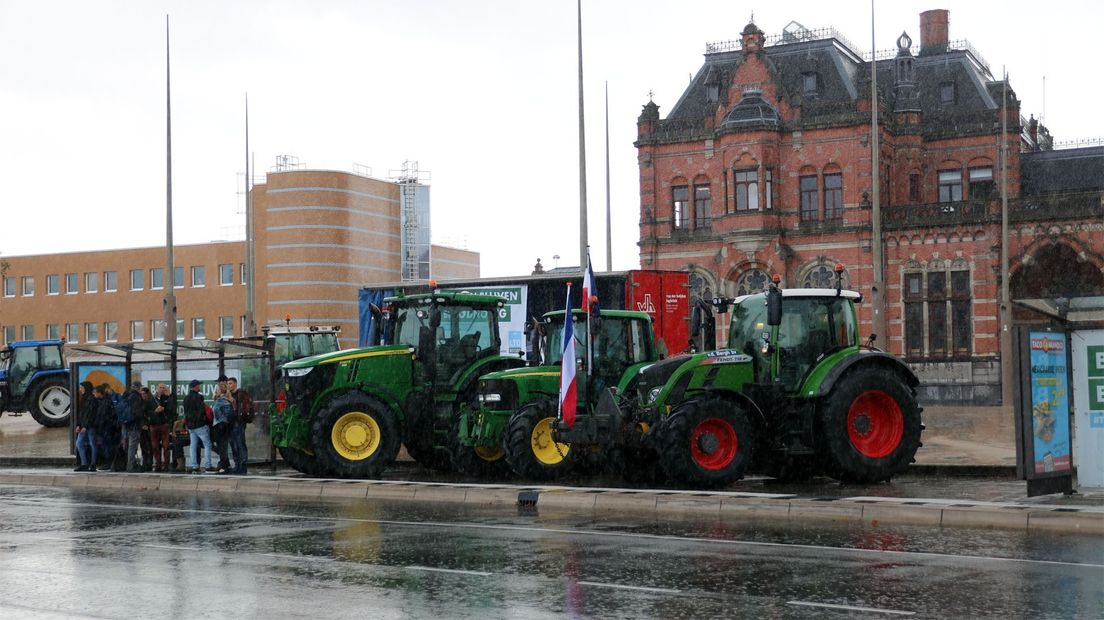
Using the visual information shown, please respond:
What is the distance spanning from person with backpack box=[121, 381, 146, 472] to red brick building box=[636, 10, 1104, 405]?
3465cm

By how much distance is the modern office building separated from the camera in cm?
7938

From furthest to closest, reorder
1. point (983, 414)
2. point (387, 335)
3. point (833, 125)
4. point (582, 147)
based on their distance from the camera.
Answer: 1. point (833, 125)
2. point (983, 414)
3. point (582, 147)
4. point (387, 335)

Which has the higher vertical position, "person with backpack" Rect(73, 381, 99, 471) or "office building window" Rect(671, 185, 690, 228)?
"office building window" Rect(671, 185, 690, 228)

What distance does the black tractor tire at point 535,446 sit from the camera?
19.5 metres

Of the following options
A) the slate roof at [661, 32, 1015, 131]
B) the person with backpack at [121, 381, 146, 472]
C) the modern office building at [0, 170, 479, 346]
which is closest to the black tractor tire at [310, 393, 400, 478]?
the person with backpack at [121, 381, 146, 472]

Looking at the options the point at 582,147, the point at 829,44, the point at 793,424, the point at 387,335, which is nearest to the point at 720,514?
the point at 793,424

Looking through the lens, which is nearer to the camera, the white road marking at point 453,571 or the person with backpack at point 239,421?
the white road marking at point 453,571

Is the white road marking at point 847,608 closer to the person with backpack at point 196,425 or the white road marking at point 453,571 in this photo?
the white road marking at point 453,571

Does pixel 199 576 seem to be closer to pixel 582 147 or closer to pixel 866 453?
pixel 866 453

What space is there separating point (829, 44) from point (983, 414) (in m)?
26.0

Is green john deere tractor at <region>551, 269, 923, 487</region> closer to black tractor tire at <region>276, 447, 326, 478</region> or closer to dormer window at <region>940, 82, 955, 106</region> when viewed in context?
black tractor tire at <region>276, 447, 326, 478</region>

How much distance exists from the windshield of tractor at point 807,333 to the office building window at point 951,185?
1613 inches

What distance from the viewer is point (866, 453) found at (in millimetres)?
18766

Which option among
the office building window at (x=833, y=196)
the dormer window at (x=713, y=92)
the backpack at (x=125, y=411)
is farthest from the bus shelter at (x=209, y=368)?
the dormer window at (x=713, y=92)
